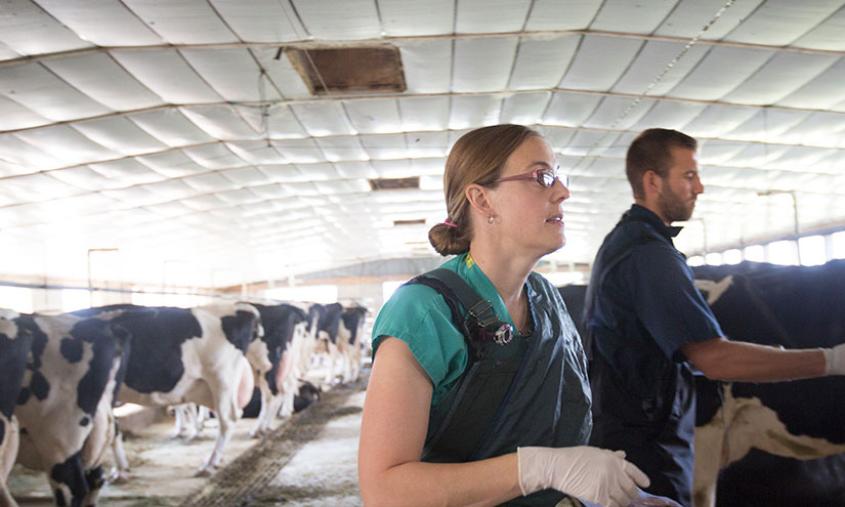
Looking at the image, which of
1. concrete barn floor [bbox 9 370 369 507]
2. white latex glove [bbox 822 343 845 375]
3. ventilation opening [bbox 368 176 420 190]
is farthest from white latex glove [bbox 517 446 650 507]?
ventilation opening [bbox 368 176 420 190]

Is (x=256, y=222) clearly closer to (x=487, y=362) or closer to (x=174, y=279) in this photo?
(x=174, y=279)

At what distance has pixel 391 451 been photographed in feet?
3.81

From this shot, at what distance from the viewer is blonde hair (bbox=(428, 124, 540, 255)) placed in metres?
1.43

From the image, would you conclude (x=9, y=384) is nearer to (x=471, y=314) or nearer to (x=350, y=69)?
(x=471, y=314)

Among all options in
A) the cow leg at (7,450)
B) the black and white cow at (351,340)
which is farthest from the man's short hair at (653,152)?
the black and white cow at (351,340)

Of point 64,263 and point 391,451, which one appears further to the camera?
point 64,263

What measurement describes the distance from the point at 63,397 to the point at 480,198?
4068 mm

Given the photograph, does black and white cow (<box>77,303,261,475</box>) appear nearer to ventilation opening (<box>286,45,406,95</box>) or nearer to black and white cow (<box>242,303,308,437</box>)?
black and white cow (<box>242,303,308,437</box>)

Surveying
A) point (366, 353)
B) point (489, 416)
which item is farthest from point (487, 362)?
point (366, 353)

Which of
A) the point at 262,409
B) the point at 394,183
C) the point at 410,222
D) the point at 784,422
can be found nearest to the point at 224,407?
the point at 262,409

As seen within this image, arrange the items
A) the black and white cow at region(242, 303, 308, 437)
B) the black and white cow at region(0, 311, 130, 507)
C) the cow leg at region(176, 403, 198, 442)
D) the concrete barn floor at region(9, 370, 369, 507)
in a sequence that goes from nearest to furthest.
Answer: the black and white cow at region(0, 311, 130, 507) < the concrete barn floor at region(9, 370, 369, 507) < the cow leg at region(176, 403, 198, 442) < the black and white cow at region(242, 303, 308, 437)

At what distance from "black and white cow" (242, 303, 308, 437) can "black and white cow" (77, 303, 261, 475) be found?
96cm

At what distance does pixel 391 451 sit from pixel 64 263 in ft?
49.4

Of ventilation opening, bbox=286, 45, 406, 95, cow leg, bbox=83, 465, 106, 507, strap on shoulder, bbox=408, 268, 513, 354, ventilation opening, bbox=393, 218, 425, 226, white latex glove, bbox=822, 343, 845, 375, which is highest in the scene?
ventilation opening, bbox=286, 45, 406, 95
